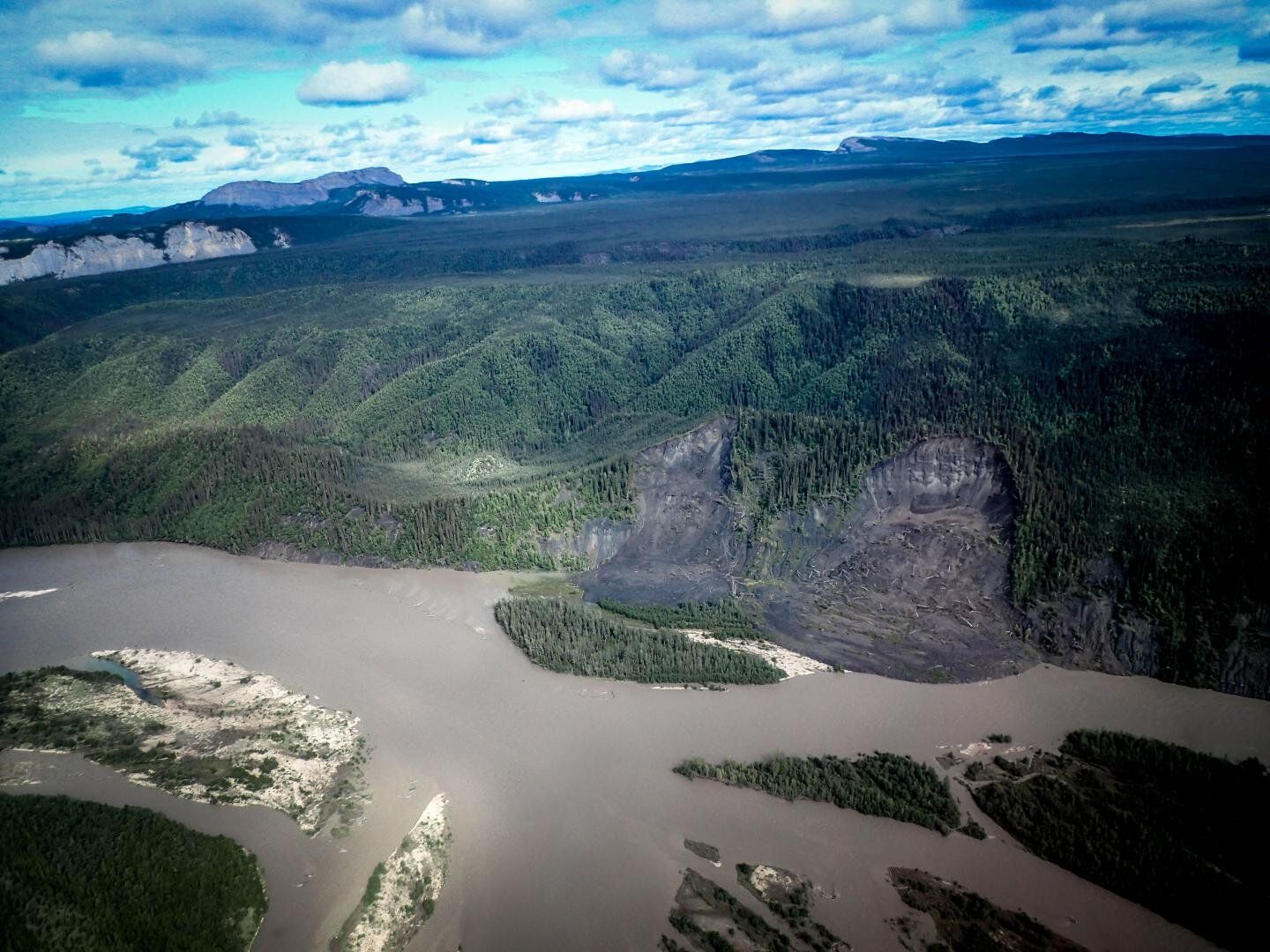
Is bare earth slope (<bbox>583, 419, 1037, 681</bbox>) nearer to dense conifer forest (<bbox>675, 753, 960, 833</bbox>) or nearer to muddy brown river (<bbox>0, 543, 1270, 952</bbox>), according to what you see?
muddy brown river (<bbox>0, 543, 1270, 952</bbox>)

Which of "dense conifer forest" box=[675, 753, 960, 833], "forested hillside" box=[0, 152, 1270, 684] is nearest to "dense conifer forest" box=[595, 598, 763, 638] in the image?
"forested hillside" box=[0, 152, 1270, 684]

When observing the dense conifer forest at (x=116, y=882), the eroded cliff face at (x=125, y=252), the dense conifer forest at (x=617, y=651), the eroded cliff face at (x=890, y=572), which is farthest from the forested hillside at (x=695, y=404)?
the dense conifer forest at (x=116, y=882)

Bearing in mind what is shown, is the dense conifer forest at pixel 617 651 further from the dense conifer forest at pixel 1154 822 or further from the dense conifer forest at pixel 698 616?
the dense conifer forest at pixel 1154 822

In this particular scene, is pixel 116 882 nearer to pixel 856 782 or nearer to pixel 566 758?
pixel 566 758

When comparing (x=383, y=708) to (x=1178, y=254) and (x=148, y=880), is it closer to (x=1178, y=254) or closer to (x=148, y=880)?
(x=148, y=880)

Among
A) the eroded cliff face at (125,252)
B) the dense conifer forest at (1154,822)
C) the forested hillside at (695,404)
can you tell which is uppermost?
the eroded cliff face at (125,252)

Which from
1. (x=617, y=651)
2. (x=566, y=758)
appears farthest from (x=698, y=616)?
(x=566, y=758)
